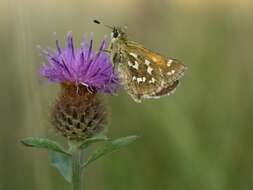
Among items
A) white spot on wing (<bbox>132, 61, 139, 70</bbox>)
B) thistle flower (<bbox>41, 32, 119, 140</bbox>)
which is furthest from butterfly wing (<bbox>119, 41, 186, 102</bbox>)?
thistle flower (<bbox>41, 32, 119, 140</bbox>)

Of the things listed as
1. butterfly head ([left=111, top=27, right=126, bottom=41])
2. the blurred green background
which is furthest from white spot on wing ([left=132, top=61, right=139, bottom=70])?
the blurred green background

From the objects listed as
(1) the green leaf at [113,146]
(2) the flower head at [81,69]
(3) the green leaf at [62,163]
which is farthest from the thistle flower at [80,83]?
(1) the green leaf at [113,146]

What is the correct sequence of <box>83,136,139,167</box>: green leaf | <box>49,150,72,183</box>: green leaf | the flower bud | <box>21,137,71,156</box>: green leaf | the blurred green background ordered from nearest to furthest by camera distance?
1. <box>21,137,71,156</box>: green leaf
2. <box>83,136,139,167</box>: green leaf
3. <box>49,150,72,183</box>: green leaf
4. the flower bud
5. the blurred green background

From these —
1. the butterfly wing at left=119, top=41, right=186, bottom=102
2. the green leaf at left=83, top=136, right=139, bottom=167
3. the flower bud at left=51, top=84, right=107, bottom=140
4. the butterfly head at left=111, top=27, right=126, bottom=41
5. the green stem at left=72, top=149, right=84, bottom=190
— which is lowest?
the green stem at left=72, top=149, right=84, bottom=190

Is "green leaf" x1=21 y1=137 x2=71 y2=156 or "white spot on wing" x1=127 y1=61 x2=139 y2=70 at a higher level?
"white spot on wing" x1=127 y1=61 x2=139 y2=70

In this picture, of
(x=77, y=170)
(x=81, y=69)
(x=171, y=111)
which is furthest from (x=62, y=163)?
(x=171, y=111)

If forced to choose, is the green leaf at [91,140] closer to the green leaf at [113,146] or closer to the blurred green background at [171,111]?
the green leaf at [113,146]

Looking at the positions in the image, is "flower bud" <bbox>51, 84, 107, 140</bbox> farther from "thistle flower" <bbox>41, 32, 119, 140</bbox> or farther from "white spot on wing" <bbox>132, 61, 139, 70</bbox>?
"white spot on wing" <bbox>132, 61, 139, 70</bbox>

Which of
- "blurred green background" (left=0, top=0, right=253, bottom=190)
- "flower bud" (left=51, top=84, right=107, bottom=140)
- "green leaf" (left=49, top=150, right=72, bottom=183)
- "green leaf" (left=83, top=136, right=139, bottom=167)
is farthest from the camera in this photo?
"blurred green background" (left=0, top=0, right=253, bottom=190)

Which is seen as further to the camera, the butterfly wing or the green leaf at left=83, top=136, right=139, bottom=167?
the butterfly wing
